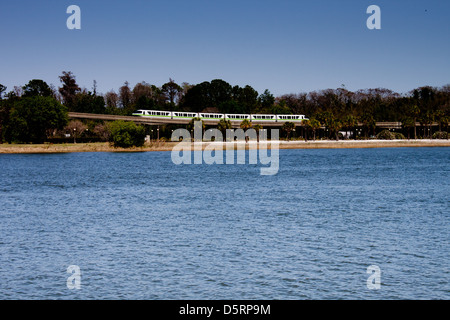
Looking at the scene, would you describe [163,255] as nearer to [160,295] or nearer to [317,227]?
[160,295]

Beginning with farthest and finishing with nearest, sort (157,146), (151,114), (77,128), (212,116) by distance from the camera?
(212,116) → (77,128) → (151,114) → (157,146)

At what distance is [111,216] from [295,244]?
16197mm

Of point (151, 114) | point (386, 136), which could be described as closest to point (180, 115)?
point (151, 114)

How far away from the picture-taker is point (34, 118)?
140 m

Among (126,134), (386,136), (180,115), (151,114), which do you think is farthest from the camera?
(386,136)

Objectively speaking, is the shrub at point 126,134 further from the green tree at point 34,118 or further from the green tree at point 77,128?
the green tree at point 77,128

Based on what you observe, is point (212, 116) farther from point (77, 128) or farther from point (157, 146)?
point (157, 146)

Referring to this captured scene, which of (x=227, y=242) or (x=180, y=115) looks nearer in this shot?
(x=227, y=242)

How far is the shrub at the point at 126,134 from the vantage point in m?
133

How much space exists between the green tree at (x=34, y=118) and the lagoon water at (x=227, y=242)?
86.1m

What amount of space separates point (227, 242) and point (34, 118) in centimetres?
12072

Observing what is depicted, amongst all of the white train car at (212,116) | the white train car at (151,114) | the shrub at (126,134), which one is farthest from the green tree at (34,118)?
the white train car at (212,116)

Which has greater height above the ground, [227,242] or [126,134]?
[126,134]

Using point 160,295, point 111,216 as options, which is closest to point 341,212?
point 111,216
